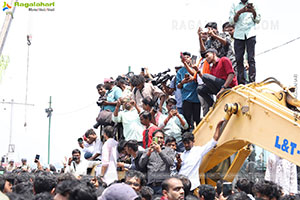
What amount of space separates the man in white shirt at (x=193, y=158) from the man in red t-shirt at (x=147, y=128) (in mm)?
834

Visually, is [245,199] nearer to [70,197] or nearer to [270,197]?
[270,197]

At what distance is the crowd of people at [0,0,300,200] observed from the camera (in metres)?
7.71

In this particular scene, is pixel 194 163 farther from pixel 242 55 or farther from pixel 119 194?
pixel 119 194

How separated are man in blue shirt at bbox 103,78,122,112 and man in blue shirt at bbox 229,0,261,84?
9.94 feet

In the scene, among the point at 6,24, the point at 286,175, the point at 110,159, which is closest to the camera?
the point at 6,24

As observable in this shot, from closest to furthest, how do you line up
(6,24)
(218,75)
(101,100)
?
(6,24), (218,75), (101,100)

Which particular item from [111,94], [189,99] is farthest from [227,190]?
[111,94]

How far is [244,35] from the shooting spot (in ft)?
32.0

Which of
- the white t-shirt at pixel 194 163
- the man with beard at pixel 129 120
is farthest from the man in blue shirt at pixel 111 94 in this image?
the white t-shirt at pixel 194 163

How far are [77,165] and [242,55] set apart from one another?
161 inches

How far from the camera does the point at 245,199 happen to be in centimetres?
545

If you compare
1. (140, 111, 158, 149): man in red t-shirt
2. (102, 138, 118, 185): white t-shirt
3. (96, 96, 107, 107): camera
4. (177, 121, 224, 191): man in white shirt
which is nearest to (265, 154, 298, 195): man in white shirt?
(177, 121, 224, 191): man in white shirt

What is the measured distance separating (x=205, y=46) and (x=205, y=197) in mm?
4152

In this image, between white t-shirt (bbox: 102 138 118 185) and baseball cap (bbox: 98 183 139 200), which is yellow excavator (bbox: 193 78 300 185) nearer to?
white t-shirt (bbox: 102 138 118 185)
